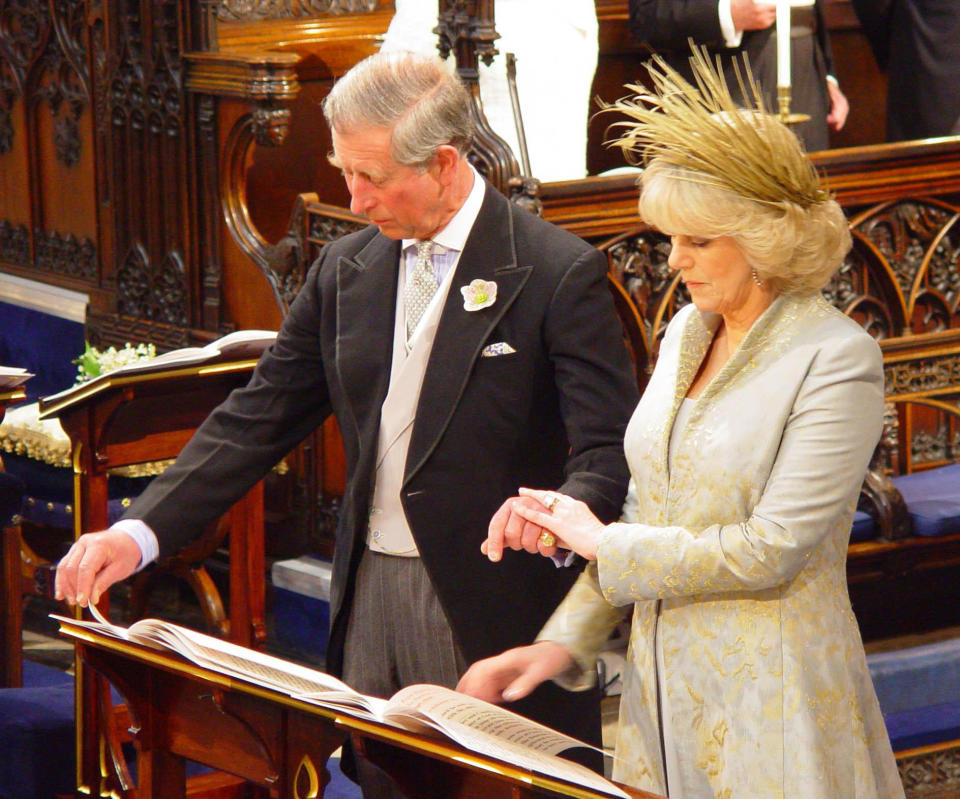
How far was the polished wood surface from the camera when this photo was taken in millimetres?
1909

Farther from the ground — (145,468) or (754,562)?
(754,562)

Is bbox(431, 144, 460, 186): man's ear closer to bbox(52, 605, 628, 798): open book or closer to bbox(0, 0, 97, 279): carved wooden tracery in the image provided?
bbox(52, 605, 628, 798): open book

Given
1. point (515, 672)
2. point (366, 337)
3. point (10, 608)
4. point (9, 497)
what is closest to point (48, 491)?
point (9, 497)

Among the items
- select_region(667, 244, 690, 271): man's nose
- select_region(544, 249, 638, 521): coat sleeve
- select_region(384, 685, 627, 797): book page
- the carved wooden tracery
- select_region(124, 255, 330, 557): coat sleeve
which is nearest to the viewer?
select_region(384, 685, 627, 797): book page

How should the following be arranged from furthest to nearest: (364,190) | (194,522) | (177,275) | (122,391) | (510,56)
→ 1. (177,275)
2. (510,56)
3. (122,391)
4. (194,522)
5. (364,190)

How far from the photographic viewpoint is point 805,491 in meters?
2.07

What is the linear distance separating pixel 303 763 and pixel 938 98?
3.99m

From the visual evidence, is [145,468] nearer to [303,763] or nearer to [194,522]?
[194,522]

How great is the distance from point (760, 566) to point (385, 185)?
33.8 inches

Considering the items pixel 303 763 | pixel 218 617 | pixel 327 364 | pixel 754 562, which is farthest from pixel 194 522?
pixel 218 617

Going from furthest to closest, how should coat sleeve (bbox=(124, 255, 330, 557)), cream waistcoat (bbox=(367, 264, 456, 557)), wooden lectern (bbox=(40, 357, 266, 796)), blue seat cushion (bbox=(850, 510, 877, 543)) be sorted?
blue seat cushion (bbox=(850, 510, 877, 543)), wooden lectern (bbox=(40, 357, 266, 796)), coat sleeve (bbox=(124, 255, 330, 557)), cream waistcoat (bbox=(367, 264, 456, 557))

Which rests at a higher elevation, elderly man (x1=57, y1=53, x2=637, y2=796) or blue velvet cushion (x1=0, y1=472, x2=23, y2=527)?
elderly man (x1=57, y1=53, x2=637, y2=796)

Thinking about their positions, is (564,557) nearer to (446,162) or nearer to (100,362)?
(446,162)

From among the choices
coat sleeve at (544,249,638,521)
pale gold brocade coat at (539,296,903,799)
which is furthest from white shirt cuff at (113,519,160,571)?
pale gold brocade coat at (539,296,903,799)
